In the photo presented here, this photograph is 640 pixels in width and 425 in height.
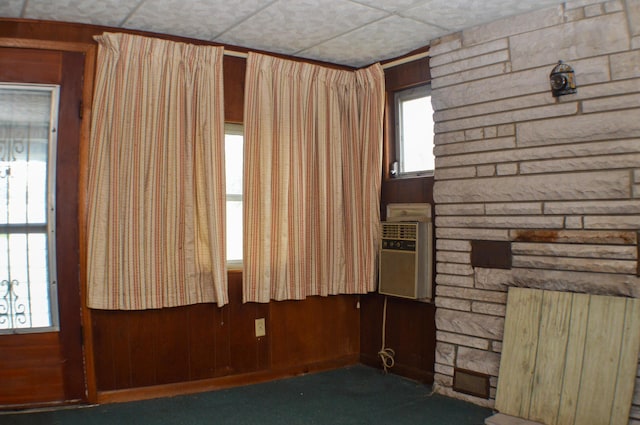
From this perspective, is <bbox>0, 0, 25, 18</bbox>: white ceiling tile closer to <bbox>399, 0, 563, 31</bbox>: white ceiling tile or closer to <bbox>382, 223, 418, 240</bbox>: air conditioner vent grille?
<bbox>399, 0, 563, 31</bbox>: white ceiling tile

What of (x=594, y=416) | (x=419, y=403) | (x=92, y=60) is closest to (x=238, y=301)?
(x=419, y=403)

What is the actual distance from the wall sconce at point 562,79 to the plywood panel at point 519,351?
3.43 ft

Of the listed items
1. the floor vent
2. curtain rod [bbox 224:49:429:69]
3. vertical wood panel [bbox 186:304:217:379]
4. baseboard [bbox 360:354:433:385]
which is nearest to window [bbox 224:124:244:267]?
vertical wood panel [bbox 186:304:217:379]

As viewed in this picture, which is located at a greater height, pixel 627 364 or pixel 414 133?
pixel 414 133

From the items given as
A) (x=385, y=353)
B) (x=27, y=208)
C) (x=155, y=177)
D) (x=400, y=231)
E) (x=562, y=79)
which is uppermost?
(x=562, y=79)

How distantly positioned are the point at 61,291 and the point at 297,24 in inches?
78.8

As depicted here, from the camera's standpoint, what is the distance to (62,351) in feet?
9.67

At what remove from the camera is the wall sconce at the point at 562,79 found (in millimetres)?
2650

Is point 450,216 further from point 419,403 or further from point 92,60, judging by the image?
point 92,60

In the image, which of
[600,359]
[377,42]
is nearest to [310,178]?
[377,42]

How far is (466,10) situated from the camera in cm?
285

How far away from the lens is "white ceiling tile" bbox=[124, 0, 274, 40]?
274 centimetres

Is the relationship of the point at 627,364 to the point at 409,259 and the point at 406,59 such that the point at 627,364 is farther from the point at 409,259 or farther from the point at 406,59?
the point at 406,59

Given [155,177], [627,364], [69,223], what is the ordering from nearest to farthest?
[627,364] < [69,223] < [155,177]
